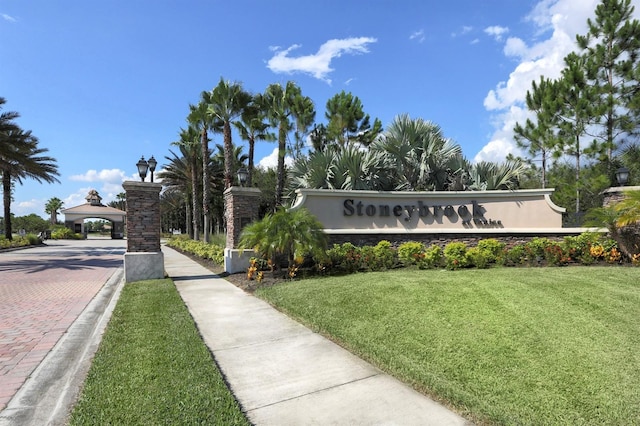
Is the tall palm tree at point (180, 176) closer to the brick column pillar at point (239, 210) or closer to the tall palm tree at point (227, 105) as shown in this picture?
the tall palm tree at point (227, 105)

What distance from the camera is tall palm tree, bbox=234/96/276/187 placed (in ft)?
75.1

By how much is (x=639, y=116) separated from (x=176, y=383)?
22543 millimetres

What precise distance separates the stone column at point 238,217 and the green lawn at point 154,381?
5.01 meters

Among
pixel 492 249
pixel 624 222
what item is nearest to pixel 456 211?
pixel 492 249

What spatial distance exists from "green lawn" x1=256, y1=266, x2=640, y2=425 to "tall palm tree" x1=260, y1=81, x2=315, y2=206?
16.5m

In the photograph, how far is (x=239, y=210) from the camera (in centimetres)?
1111

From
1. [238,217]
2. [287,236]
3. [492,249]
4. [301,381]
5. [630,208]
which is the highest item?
[238,217]

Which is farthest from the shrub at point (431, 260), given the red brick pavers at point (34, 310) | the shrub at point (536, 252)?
the red brick pavers at point (34, 310)

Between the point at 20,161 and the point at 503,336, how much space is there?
28479 millimetres

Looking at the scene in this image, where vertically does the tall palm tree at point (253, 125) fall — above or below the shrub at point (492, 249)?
above

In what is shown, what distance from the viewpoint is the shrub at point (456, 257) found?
9039mm

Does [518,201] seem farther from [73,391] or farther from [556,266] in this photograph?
[73,391]

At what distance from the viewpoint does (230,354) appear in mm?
4441

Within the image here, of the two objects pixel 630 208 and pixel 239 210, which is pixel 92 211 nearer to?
pixel 239 210
